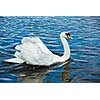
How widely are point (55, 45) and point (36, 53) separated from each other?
0.14m

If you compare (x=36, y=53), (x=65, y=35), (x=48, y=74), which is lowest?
(x=48, y=74)

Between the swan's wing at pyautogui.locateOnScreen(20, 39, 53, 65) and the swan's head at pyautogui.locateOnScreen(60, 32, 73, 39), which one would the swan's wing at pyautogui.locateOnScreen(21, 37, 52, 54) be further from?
the swan's head at pyautogui.locateOnScreen(60, 32, 73, 39)

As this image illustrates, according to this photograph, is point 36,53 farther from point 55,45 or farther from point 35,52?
point 55,45

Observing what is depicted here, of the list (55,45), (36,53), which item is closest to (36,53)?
(36,53)

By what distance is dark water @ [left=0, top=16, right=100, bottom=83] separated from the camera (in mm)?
1740

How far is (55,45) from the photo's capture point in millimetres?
1774

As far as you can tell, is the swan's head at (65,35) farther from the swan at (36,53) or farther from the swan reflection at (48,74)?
the swan reflection at (48,74)

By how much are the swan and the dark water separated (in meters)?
0.03

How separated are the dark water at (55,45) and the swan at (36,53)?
27 millimetres

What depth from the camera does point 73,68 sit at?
5.73ft
